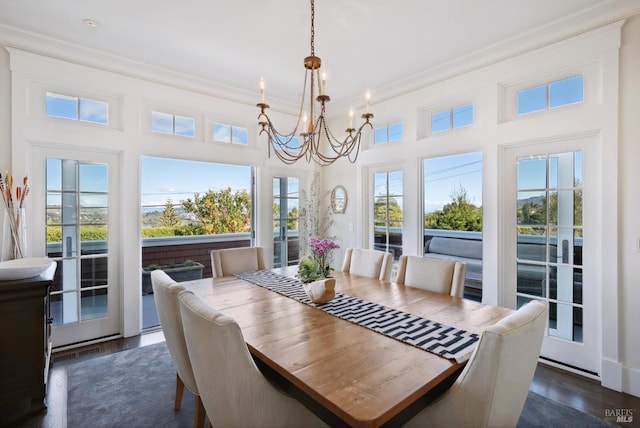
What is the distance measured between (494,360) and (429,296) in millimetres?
1081

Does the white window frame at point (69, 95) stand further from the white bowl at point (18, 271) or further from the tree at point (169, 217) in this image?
the tree at point (169, 217)

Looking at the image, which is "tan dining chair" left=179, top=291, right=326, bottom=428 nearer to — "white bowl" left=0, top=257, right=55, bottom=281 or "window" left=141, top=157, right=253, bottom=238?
"white bowl" left=0, top=257, right=55, bottom=281

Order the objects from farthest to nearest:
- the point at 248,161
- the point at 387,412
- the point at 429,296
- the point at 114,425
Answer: the point at 248,161, the point at 429,296, the point at 114,425, the point at 387,412

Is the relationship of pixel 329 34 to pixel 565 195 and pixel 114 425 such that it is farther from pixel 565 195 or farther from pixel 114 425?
pixel 114 425

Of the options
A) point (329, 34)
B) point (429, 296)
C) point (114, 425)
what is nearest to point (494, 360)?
point (429, 296)

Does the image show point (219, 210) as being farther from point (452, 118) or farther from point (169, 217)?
point (452, 118)

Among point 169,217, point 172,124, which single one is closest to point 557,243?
point 172,124

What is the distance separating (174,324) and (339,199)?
327 centimetres

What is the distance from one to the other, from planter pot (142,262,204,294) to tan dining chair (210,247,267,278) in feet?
8.81

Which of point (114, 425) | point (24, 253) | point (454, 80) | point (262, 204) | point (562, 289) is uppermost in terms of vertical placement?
point (454, 80)

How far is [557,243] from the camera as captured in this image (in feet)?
8.87

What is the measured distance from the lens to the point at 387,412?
0.94m

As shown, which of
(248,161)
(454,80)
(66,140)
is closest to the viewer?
(66,140)

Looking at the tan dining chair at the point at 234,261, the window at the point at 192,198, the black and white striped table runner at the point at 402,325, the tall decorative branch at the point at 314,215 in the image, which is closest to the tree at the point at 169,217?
the window at the point at 192,198
